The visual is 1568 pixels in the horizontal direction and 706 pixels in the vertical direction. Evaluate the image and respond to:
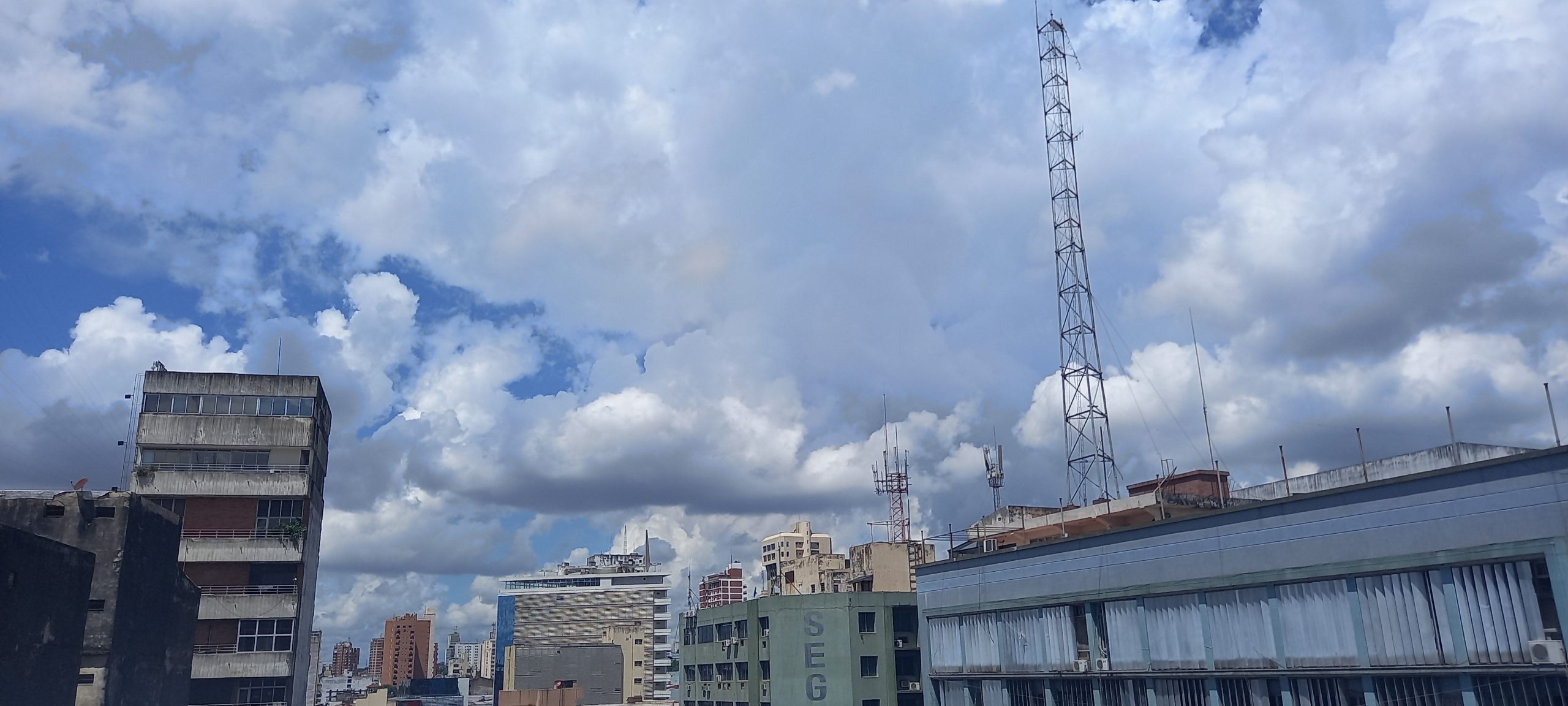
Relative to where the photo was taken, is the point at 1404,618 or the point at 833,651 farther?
the point at 833,651

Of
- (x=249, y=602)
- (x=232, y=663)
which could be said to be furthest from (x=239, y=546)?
(x=232, y=663)

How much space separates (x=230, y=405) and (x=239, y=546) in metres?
9.02

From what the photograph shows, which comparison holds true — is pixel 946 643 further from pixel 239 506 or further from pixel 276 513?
pixel 239 506

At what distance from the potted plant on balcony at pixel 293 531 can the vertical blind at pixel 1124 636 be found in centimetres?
4764

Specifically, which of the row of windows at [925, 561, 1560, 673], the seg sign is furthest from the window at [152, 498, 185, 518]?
the row of windows at [925, 561, 1560, 673]

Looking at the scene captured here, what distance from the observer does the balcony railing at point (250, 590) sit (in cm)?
5978

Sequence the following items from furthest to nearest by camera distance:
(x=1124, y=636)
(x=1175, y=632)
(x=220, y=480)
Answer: (x=220, y=480) → (x=1124, y=636) → (x=1175, y=632)

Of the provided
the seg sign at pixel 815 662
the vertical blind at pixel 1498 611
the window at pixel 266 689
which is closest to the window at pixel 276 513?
the window at pixel 266 689

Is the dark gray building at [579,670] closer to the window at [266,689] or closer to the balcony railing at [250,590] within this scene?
the window at [266,689]

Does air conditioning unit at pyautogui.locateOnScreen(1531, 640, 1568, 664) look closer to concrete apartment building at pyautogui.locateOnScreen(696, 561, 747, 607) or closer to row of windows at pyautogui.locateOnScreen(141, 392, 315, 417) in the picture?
row of windows at pyautogui.locateOnScreen(141, 392, 315, 417)

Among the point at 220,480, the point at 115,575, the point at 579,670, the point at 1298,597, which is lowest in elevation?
the point at 579,670

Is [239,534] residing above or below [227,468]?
below

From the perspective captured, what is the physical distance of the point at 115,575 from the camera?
42625 millimetres

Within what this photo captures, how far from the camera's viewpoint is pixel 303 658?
64875mm
